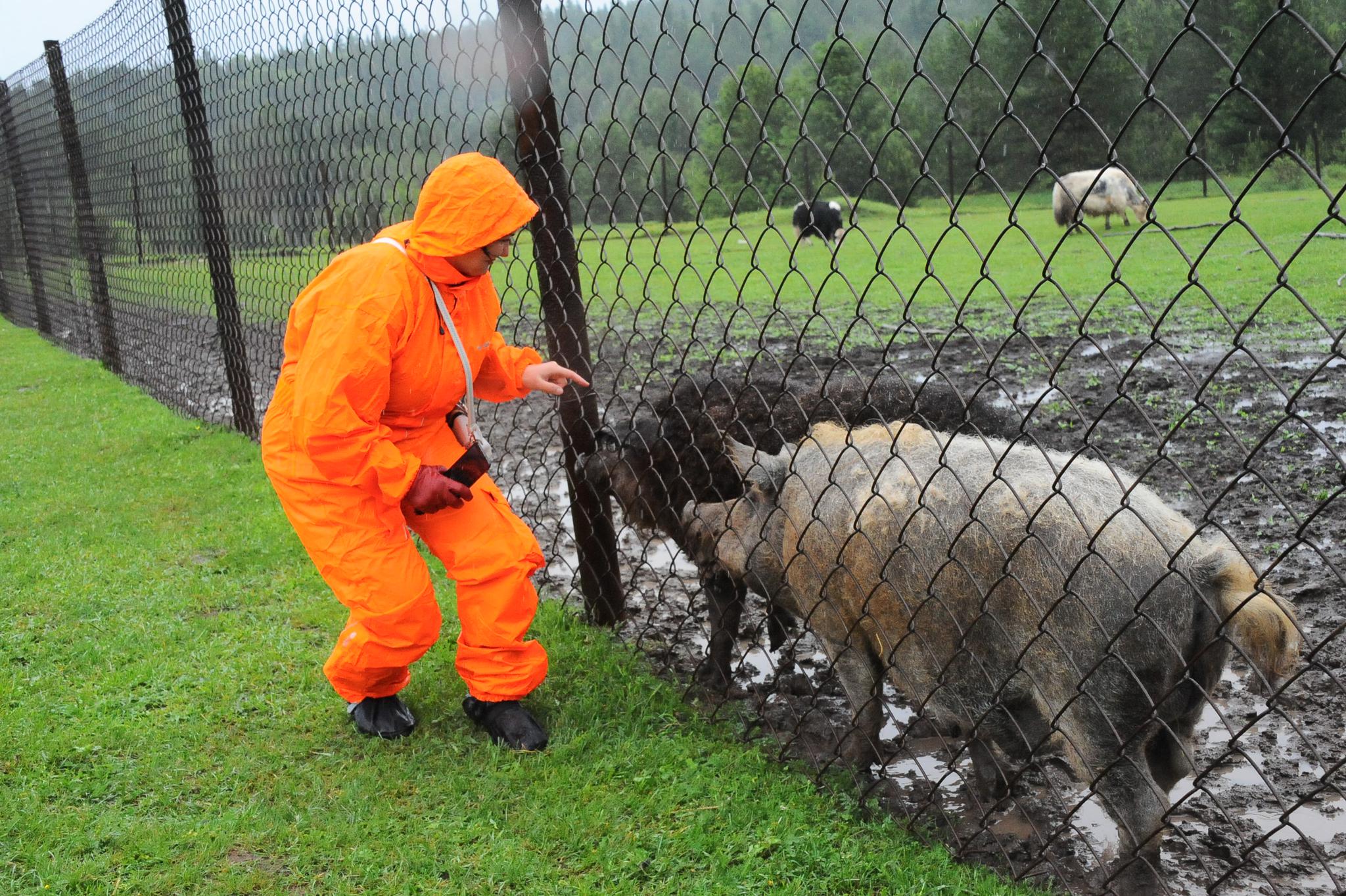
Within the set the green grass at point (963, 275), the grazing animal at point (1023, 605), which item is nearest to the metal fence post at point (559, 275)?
the green grass at point (963, 275)

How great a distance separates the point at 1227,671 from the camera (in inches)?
164

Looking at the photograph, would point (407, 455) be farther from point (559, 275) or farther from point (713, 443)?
point (713, 443)

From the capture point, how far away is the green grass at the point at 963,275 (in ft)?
7.45

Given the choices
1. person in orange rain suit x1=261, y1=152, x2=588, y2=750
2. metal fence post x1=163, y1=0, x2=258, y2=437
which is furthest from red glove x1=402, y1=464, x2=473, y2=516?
metal fence post x1=163, y1=0, x2=258, y2=437

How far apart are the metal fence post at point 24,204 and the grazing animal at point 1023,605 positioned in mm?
15238

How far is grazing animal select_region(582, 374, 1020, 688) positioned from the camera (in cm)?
448

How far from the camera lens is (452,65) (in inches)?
174

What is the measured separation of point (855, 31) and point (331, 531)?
7.00 feet

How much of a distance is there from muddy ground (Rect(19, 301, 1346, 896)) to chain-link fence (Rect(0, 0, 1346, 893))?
0.9 inches

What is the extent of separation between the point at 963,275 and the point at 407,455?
13.6 m

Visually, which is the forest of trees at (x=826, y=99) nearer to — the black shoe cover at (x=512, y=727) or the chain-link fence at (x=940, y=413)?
the chain-link fence at (x=940, y=413)

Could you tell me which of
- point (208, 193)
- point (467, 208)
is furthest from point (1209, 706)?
point (208, 193)

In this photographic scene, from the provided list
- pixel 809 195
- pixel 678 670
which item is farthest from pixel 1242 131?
pixel 678 670

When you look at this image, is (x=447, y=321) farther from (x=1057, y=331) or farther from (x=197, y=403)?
(x=1057, y=331)
